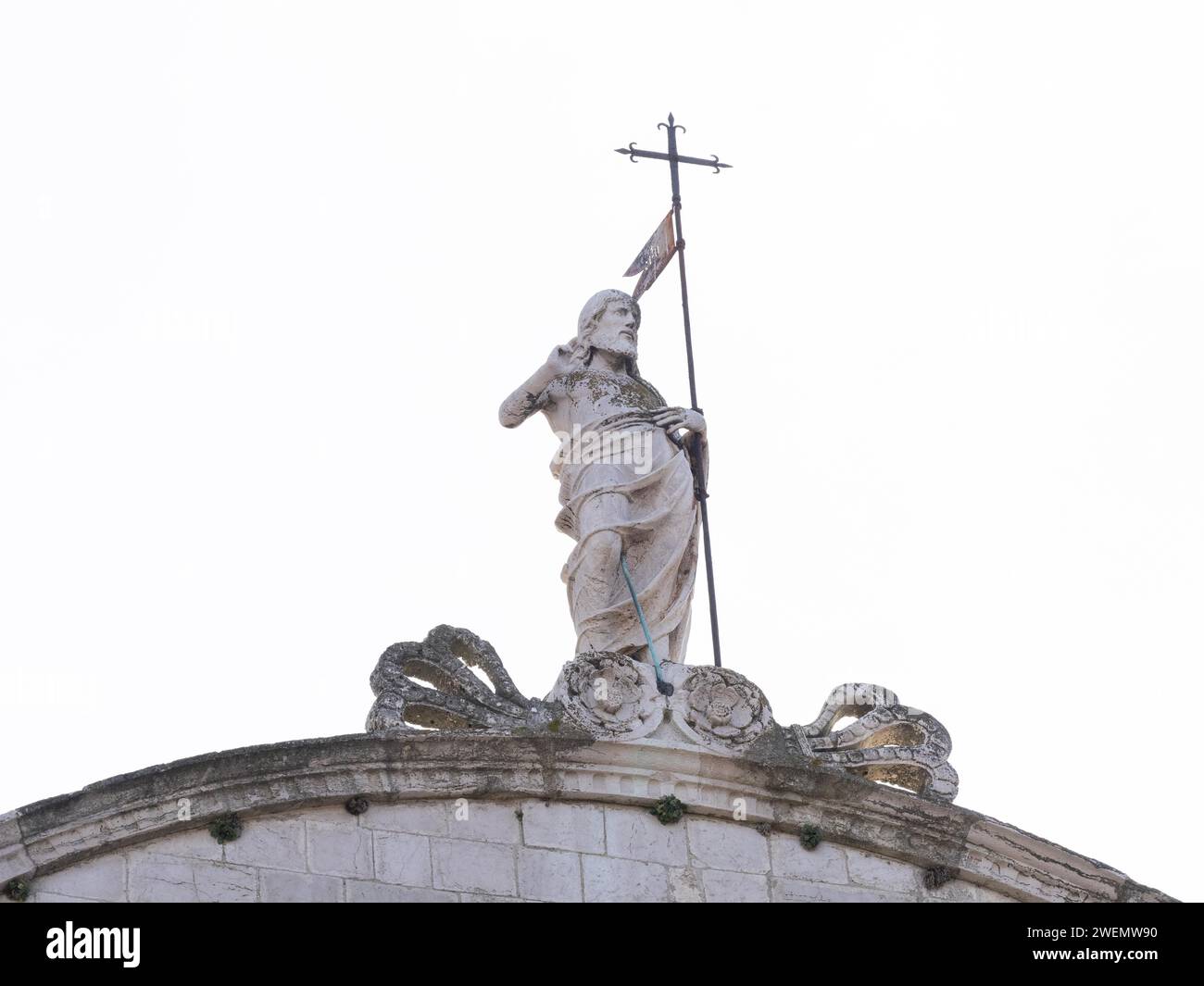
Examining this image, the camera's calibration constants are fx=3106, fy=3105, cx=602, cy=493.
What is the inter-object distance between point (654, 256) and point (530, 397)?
184 centimetres

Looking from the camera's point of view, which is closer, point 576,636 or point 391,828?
point 391,828

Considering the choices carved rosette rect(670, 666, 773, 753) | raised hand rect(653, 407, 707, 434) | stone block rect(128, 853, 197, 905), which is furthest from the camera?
raised hand rect(653, 407, 707, 434)

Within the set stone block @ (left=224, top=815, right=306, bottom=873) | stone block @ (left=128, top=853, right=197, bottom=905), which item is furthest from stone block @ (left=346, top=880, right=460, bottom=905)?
stone block @ (left=128, top=853, right=197, bottom=905)

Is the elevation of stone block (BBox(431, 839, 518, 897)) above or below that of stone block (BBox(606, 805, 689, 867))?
below

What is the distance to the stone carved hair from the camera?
15.8 m

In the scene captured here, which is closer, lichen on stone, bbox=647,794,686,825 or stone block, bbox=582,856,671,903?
stone block, bbox=582,856,671,903

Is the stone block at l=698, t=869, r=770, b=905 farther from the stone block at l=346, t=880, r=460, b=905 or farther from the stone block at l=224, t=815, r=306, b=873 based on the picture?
the stone block at l=224, t=815, r=306, b=873

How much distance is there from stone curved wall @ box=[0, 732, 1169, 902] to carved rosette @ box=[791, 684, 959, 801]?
0.21 metres

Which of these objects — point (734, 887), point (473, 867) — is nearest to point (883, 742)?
point (734, 887)

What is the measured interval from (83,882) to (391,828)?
136cm
